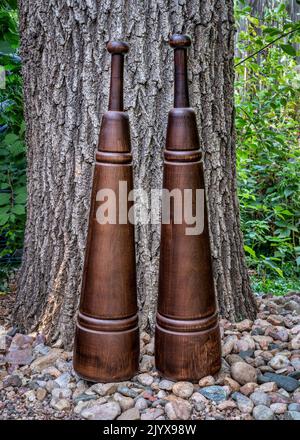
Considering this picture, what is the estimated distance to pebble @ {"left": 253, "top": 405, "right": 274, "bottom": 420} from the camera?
1.17m

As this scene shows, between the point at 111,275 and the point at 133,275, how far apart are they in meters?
0.06

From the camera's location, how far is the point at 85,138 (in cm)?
144

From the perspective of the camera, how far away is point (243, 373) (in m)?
1.30

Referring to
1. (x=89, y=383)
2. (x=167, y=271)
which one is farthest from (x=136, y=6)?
(x=89, y=383)

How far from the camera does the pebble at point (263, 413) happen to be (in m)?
1.17

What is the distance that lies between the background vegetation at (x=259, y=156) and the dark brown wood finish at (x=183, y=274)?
95 centimetres

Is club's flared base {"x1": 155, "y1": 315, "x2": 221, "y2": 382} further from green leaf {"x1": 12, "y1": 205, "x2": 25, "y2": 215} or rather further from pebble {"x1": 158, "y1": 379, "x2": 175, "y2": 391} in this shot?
green leaf {"x1": 12, "y1": 205, "x2": 25, "y2": 215}

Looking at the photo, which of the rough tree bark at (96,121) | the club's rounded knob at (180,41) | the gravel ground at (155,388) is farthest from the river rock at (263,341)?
the club's rounded knob at (180,41)

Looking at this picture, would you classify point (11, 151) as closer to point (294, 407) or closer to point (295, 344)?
point (295, 344)

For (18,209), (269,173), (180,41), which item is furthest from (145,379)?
(269,173)

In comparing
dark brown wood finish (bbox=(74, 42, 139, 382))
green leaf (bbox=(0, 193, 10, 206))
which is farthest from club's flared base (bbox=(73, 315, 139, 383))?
green leaf (bbox=(0, 193, 10, 206))

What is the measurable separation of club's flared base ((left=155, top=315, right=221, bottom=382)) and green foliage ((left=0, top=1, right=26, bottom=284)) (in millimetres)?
980

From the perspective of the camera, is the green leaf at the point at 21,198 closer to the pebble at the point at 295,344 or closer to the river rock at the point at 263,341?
the river rock at the point at 263,341

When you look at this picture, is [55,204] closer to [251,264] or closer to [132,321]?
[132,321]
